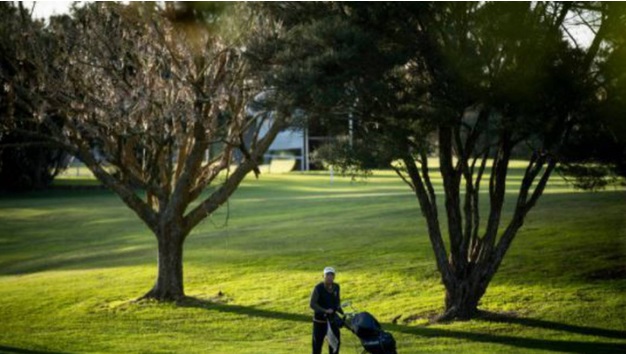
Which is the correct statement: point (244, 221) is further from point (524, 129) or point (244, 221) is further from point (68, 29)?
point (524, 129)

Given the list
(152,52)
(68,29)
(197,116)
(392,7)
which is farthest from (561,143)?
(68,29)

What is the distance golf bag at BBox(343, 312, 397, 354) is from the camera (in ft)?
36.8

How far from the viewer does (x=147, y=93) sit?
72.6 feet

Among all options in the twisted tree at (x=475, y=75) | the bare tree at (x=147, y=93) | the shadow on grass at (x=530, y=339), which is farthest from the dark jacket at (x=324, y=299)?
the bare tree at (x=147, y=93)

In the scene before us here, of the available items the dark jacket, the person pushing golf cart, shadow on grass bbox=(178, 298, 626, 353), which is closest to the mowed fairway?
shadow on grass bbox=(178, 298, 626, 353)

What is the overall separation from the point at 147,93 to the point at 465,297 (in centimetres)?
1023

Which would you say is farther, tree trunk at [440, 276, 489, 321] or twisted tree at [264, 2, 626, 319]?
tree trunk at [440, 276, 489, 321]

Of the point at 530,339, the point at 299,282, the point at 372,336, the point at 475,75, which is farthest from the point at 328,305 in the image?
the point at 299,282

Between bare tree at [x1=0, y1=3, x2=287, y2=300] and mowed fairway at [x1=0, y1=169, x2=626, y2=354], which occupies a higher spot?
bare tree at [x1=0, y1=3, x2=287, y2=300]

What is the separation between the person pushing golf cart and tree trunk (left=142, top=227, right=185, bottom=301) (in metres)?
12.5

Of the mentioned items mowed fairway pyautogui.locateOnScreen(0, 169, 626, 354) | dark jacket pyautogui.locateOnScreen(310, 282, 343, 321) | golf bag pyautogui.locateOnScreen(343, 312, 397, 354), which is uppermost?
dark jacket pyautogui.locateOnScreen(310, 282, 343, 321)

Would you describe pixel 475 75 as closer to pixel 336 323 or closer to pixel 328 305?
pixel 328 305

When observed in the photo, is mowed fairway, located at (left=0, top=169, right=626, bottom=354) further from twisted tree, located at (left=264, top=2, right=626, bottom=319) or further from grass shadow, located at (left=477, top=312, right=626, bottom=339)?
twisted tree, located at (left=264, top=2, right=626, bottom=319)

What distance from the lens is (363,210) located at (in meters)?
44.8
